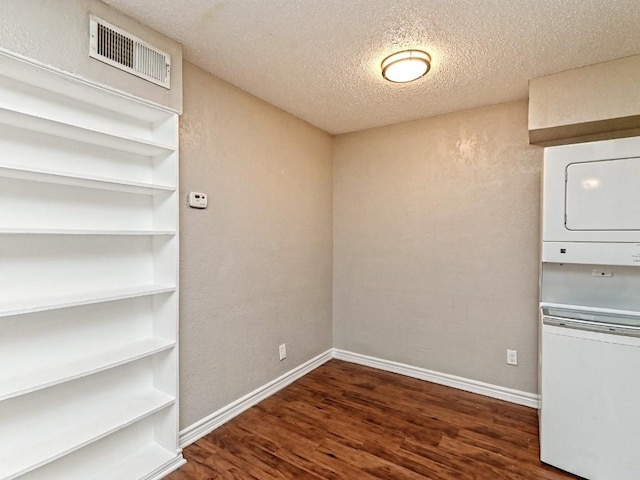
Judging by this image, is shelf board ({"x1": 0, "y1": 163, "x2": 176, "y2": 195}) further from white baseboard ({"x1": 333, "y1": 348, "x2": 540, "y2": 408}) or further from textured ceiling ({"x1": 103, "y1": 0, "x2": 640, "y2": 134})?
Result: white baseboard ({"x1": 333, "y1": 348, "x2": 540, "y2": 408})

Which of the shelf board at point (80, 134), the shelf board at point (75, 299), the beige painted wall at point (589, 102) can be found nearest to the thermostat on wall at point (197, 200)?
the shelf board at point (80, 134)

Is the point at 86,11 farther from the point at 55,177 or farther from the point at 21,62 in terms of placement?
the point at 55,177

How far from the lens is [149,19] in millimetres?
1712

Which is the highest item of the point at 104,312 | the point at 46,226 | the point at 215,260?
the point at 46,226

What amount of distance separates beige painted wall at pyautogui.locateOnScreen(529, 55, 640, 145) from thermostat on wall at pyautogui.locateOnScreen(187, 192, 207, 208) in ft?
7.50

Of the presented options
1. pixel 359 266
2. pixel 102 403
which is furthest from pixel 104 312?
pixel 359 266

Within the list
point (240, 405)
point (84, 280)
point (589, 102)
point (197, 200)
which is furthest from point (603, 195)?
point (84, 280)

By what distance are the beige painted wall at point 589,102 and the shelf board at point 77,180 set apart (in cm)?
246

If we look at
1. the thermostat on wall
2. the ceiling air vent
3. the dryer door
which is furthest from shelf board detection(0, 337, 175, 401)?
the dryer door

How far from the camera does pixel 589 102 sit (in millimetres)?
2104

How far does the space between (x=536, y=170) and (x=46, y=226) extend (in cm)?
319

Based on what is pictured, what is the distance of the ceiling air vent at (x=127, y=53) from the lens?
5.18ft

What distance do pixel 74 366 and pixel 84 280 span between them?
1.36 ft

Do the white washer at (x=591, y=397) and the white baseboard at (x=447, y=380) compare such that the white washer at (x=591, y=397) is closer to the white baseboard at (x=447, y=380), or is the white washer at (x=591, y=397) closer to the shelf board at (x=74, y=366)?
the white baseboard at (x=447, y=380)
